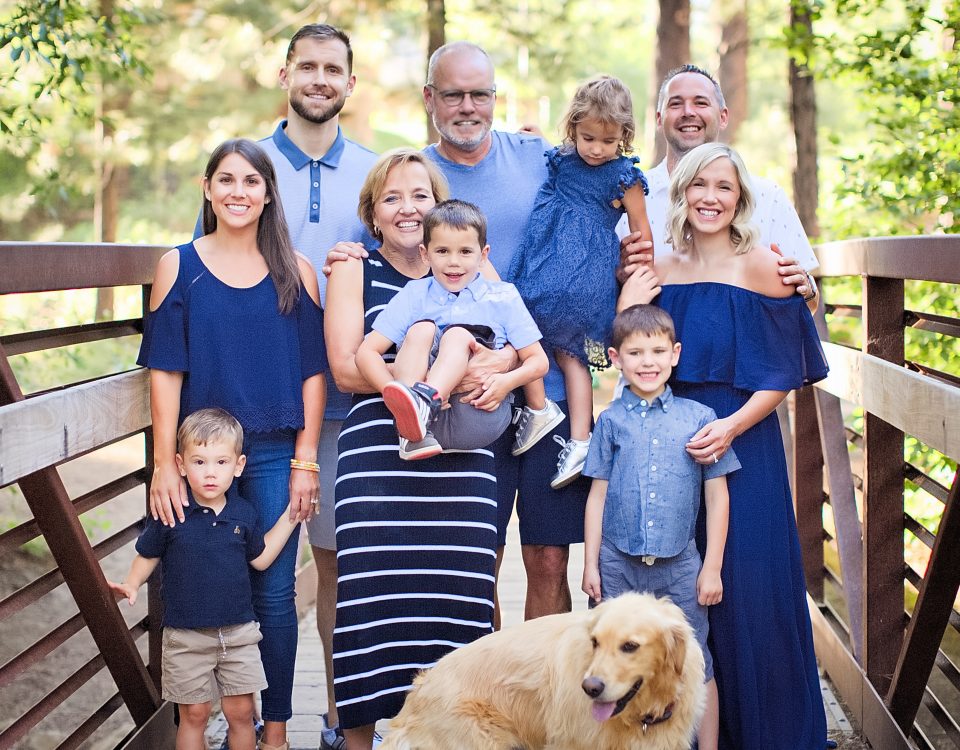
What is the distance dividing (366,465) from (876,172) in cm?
354

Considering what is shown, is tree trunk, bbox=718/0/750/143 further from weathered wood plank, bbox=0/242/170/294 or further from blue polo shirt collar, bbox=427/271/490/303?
weathered wood plank, bbox=0/242/170/294

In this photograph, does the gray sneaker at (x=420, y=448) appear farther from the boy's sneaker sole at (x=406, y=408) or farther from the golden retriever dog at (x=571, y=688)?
the golden retriever dog at (x=571, y=688)

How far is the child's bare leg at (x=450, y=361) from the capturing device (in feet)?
9.88

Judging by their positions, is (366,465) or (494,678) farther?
(366,465)

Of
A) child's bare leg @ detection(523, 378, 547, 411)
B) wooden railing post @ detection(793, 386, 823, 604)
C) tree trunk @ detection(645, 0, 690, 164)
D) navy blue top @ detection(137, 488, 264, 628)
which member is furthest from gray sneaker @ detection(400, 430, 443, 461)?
tree trunk @ detection(645, 0, 690, 164)

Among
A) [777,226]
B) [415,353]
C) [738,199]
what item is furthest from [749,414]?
[415,353]

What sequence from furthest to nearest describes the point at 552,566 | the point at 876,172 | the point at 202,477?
1. the point at 876,172
2. the point at 552,566
3. the point at 202,477

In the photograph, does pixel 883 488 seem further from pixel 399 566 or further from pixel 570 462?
pixel 399 566

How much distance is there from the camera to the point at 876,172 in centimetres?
539

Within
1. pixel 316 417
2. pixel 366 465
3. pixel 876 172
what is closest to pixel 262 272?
pixel 316 417

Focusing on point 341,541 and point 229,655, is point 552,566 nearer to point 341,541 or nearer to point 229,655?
point 341,541

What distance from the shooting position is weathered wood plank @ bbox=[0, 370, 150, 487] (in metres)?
2.38

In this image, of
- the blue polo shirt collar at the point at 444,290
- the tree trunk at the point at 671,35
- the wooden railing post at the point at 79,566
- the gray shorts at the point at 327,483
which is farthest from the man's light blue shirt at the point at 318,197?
the tree trunk at the point at 671,35

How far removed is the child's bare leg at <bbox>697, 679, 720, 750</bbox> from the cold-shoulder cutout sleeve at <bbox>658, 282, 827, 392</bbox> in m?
0.93
